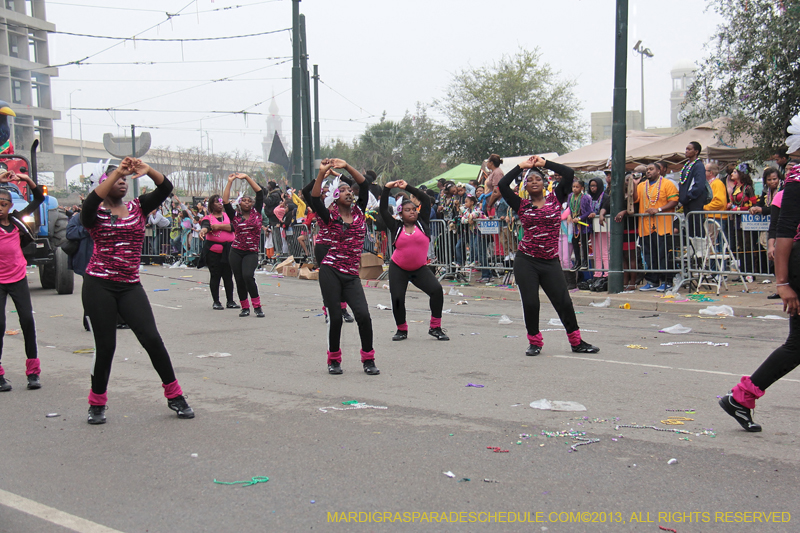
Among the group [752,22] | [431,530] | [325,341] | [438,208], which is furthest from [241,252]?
[752,22]

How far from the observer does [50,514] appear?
3.96 meters

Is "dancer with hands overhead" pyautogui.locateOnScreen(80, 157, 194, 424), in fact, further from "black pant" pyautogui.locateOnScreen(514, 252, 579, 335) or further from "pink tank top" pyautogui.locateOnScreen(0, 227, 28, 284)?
"black pant" pyautogui.locateOnScreen(514, 252, 579, 335)

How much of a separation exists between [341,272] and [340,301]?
0.28m

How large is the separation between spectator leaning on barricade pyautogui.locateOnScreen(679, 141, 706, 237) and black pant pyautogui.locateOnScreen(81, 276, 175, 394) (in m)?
9.61

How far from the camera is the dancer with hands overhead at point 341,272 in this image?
24.2ft

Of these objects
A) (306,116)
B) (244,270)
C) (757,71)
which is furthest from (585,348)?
(306,116)

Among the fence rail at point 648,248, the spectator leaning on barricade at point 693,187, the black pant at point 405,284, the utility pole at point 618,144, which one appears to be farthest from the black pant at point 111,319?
the spectator leaning on barricade at point 693,187

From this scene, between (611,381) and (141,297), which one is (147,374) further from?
(611,381)

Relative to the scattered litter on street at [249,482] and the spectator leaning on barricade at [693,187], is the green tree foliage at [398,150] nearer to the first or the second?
the spectator leaning on barricade at [693,187]

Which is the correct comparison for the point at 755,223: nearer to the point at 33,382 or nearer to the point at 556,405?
the point at 556,405

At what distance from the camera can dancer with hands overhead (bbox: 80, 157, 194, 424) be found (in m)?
5.68

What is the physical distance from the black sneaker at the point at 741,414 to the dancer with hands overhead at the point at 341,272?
3.31 metres

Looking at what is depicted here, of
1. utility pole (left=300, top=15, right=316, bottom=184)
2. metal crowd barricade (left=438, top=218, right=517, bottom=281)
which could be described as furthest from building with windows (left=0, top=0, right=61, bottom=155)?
metal crowd barricade (left=438, top=218, right=517, bottom=281)

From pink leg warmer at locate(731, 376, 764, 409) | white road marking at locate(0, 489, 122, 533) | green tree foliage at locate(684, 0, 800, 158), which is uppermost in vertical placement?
green tree foliage at locate(684, 0, 800, 158)
